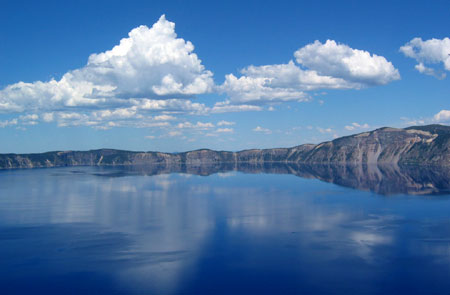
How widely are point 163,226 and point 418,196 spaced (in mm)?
91095

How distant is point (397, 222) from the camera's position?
79625mm

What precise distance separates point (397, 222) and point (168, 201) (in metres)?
66.8

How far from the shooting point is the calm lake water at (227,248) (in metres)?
43.9

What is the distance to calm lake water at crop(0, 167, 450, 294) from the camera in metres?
43.9

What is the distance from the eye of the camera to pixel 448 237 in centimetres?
6538

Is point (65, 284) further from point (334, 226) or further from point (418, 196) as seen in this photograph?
point (418, 196)

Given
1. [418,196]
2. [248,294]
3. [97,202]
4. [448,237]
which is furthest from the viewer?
[418,196]

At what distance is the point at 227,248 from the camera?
58.8 m

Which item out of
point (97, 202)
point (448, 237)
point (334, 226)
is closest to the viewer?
point (448, 237)

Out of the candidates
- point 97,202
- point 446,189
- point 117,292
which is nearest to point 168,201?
point 97,202

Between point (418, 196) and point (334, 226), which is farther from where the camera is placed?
point (418, 196)

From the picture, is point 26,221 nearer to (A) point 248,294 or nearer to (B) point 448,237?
(A) point 248,294

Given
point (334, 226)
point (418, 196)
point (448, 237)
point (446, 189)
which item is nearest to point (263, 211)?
point (334, 226)

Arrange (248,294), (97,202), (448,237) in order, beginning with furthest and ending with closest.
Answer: (97,202), (448,237), (248,294)
